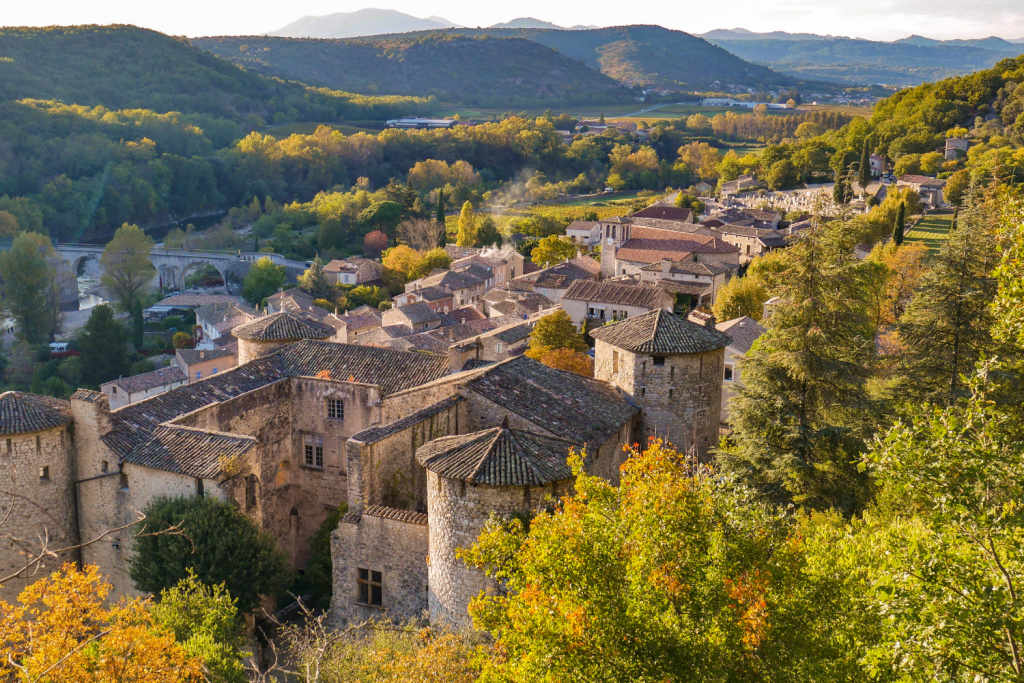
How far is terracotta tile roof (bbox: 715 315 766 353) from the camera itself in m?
41.2

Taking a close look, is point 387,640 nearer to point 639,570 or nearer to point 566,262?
point 639,570

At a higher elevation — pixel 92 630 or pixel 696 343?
pixel 696 343

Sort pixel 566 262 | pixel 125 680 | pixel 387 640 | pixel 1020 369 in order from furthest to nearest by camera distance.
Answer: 1. pixel 566 262
2. pixel 1020 369
3. pixel 387 640
4. pixel 125 680

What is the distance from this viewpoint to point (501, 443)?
18766mm

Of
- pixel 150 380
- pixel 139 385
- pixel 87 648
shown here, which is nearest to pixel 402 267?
pixel 150 380

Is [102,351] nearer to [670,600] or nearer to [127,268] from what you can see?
[127,268]

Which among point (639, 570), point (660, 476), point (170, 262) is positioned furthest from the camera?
point (170, 262)

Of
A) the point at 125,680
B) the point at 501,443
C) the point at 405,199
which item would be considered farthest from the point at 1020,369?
the point at 405,199

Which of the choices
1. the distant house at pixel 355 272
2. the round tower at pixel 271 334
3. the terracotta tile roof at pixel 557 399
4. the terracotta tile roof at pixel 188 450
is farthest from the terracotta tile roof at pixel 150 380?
the terracotta tile roof at pixel 557 399

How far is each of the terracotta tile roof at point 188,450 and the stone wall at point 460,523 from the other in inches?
256

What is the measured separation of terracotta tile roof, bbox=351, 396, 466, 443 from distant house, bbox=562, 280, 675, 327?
104 feet

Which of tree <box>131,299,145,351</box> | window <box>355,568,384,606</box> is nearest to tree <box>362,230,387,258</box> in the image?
tree <box>131,299,145,351</box>

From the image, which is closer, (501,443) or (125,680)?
(125,680)

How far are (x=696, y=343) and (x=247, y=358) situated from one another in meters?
15.6
